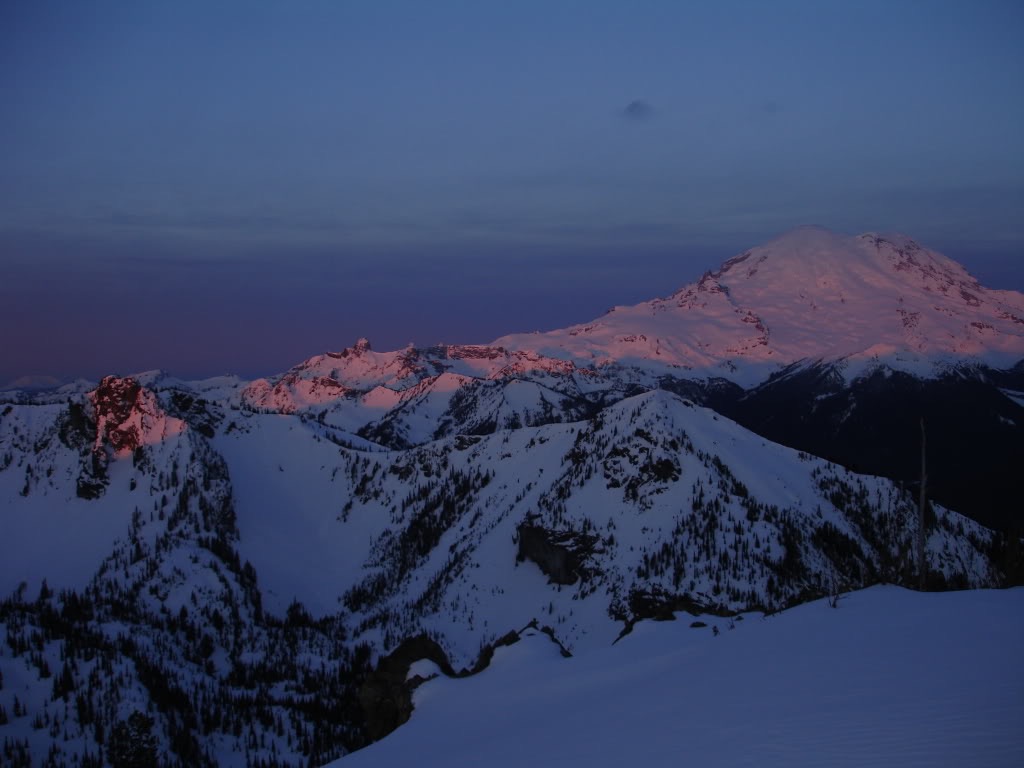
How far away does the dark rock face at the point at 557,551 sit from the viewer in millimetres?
100125

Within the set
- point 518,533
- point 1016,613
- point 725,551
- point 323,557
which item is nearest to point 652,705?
point 1016,613

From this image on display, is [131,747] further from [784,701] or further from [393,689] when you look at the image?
[784,701]

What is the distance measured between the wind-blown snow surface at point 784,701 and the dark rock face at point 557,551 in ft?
235

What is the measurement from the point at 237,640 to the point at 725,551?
2620 inches

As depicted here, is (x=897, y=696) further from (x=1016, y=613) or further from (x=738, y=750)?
(x=1016, y=613)

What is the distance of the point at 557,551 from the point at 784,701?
89.5 m

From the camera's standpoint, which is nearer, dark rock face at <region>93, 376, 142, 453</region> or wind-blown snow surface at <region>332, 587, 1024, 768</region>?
wind-blown snow surface at <region>332, 587, 1024, 768</region>

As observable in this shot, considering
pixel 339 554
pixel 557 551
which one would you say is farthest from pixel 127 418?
pixel 557 551

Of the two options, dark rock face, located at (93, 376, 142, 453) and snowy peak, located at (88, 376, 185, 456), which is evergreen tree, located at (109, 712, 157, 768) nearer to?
snowy peak, located at (88, 376, 185, 456)

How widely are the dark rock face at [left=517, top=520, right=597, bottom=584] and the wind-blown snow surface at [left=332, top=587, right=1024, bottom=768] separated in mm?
71540

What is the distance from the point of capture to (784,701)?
49.6ft

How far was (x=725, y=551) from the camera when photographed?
295ft

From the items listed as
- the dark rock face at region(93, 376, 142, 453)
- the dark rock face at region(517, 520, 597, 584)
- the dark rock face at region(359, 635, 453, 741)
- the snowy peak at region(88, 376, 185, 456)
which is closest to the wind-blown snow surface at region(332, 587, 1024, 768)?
the dark rock face at region(359, 635, 453, 741)

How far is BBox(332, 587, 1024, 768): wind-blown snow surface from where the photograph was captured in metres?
11.8
